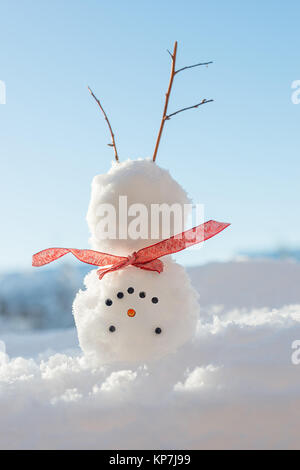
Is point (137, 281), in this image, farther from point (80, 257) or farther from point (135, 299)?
point (80, 257)

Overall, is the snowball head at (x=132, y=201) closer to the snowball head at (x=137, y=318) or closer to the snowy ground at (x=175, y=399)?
the snowball head at (x=137, y=318)

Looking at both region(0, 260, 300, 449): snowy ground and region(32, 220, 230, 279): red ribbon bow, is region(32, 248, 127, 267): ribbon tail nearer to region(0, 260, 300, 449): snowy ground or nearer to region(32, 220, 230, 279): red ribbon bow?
region(32, 220, 230, 279): red ribbon bow

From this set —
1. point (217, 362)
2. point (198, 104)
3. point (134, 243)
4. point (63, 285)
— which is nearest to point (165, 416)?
point (217, 362)

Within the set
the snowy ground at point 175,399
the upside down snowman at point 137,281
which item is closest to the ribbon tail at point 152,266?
the upside down snowman at point 137,281

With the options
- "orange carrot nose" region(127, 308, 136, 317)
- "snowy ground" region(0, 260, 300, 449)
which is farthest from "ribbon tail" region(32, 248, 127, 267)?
"snowy ground" region(0, 260, 300, 449)

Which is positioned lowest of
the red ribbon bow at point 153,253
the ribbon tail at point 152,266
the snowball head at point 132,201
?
the ribbon tail at point 152,266

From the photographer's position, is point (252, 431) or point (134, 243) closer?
point (252, 431)

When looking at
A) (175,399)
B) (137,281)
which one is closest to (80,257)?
(137,281)
